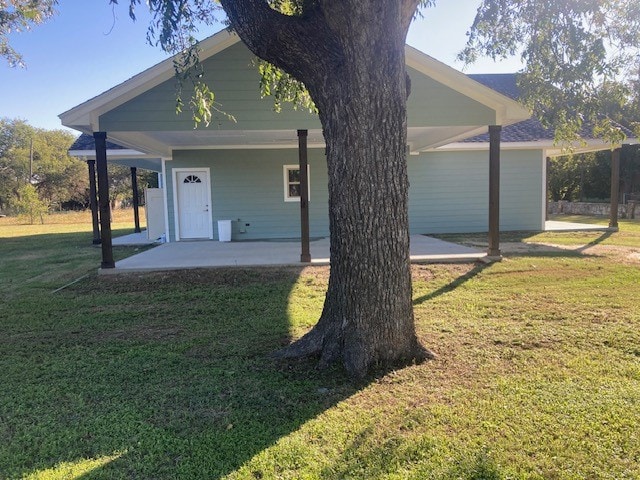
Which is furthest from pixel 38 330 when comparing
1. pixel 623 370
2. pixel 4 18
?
pixel 4 18

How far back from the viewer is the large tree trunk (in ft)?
12.4

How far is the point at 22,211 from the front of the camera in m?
27.6

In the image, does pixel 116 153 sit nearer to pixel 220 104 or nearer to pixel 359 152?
pixel 220 104

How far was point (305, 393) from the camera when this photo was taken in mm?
3576

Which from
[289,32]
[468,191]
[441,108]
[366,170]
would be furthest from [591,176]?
[289,32]

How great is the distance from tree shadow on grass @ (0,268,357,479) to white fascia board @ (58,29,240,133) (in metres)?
3.59

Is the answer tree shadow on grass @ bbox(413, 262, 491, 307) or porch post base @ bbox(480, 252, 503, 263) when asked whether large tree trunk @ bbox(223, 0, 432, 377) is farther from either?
porch post base @ bbox(480, 252, 503, 263)

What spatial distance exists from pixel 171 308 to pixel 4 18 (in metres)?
7.06

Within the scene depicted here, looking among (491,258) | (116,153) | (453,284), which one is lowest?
(453,284)

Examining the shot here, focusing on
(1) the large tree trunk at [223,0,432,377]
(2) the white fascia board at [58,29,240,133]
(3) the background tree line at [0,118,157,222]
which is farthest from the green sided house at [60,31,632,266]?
(3) the background tree line at [0,118,157,222]

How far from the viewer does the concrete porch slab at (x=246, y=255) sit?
356 inches

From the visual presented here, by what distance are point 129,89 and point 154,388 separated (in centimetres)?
642

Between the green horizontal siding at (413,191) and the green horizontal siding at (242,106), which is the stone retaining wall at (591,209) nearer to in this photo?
the green horizontal siding at (413,191)

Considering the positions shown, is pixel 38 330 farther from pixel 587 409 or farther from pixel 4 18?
pixel 4 18
